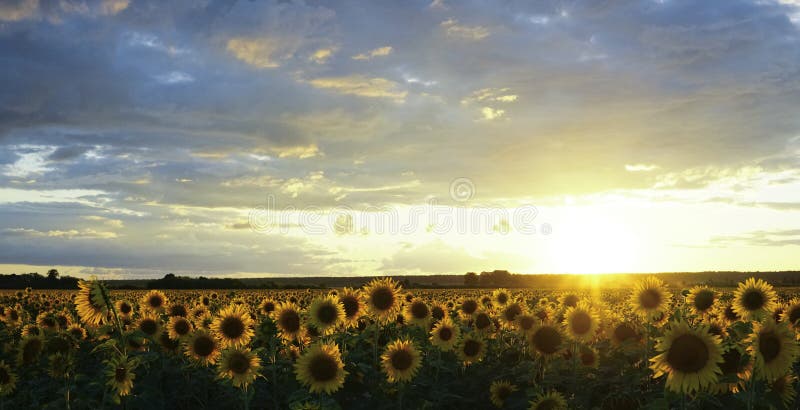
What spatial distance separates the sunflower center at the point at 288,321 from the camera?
12711 mm

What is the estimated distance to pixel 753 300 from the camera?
1372 centimetres

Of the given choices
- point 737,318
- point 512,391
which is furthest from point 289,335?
point 737,318

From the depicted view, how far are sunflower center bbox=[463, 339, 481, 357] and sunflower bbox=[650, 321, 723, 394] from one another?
5600 mm

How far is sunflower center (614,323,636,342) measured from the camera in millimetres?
13586

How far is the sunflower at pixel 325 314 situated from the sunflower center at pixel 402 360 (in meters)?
2.07

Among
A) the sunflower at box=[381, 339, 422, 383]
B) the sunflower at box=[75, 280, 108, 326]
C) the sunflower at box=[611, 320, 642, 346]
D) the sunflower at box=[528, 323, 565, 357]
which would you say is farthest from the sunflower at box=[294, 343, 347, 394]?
the sunflower at box=[611, 320, 642, 346]

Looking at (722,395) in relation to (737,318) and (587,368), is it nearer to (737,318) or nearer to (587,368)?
(587,368)

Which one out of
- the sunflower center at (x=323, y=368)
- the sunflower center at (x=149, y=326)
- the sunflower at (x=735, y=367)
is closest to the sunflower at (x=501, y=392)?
the sunflower center at (x=323, y=368)

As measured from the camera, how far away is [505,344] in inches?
612

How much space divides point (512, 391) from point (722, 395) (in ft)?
11.4

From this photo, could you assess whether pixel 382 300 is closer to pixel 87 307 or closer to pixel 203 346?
pixel 203 346

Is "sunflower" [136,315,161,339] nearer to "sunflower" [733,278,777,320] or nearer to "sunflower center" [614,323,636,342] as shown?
"sunflower center" [614,323,636,342]

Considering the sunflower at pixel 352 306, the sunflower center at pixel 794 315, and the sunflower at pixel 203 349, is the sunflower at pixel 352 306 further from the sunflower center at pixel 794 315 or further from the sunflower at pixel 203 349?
the sunflower center at pixel 794 315

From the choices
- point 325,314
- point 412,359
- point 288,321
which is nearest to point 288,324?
point 288,321
